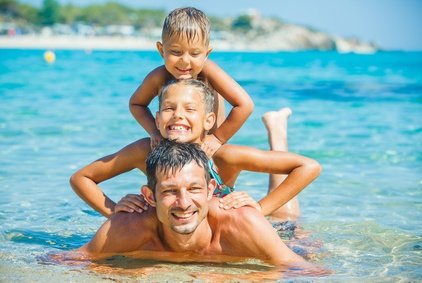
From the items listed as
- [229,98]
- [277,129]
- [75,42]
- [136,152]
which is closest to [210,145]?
[229,98]

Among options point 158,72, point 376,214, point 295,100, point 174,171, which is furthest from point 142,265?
point 295,100

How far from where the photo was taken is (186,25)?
476 centimetres

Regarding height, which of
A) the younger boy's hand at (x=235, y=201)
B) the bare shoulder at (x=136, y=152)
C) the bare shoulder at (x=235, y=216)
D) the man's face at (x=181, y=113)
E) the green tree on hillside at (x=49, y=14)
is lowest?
the bare shoulder at (x=235, y=216)

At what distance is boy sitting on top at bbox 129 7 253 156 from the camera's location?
4777 mm

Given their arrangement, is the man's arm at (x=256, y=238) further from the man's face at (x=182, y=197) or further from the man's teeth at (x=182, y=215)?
the man's teeth at (x=182, y=215)

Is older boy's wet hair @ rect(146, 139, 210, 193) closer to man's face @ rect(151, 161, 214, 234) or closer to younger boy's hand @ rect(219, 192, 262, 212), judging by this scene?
man's face @ rect(151, 161, 214, 234)

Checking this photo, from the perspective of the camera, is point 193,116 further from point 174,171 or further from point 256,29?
point 256,29

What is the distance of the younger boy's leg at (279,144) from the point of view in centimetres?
630

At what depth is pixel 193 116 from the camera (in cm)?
447

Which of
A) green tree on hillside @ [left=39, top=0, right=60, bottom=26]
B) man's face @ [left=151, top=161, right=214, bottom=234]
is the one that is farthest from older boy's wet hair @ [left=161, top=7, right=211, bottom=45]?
green tree on hillside @ [left=39, top=0, right=60, bottom=26]

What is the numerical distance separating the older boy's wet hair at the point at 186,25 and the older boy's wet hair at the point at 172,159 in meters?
0.94

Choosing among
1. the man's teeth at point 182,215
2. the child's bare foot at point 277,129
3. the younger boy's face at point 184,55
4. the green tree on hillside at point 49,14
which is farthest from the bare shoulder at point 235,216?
the green tree on hillside at point 49,14

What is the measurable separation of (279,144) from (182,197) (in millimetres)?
2640

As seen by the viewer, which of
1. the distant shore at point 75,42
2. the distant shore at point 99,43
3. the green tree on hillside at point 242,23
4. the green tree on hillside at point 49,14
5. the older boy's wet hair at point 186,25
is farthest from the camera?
the green tree on hillside at point 242,23
